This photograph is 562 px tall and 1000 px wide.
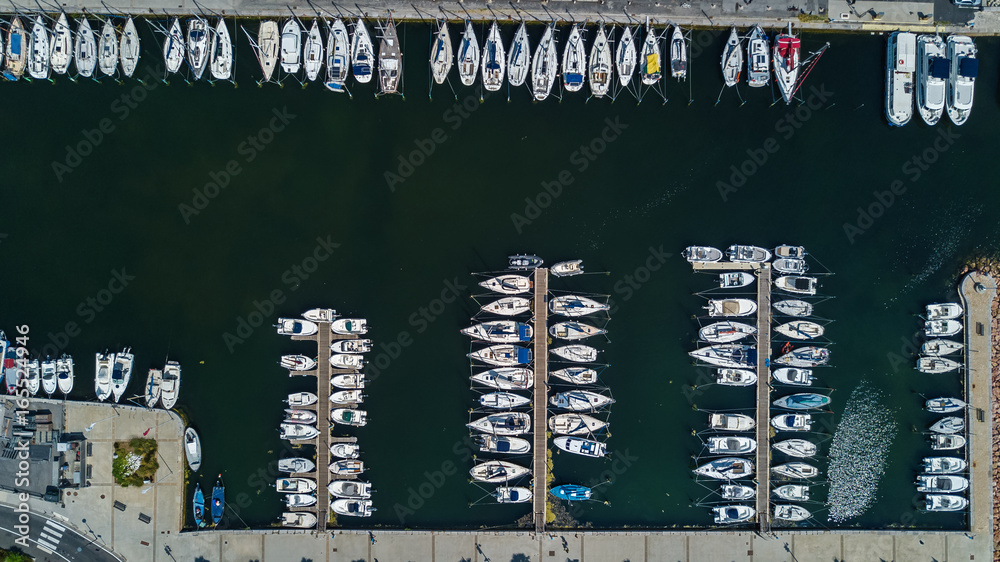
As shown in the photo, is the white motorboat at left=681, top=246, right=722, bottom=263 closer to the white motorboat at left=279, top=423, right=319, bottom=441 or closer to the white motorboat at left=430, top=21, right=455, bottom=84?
the white motorboat at left=430, top=21, right=455, bottom=84

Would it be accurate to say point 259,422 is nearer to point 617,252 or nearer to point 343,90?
point 343,90

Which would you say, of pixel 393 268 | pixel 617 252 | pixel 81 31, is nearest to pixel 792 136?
pixel 617 252

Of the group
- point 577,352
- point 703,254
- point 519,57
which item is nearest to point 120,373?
point 577,352

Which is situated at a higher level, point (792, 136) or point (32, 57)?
point (32, 57)

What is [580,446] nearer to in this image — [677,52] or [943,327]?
[943,327]

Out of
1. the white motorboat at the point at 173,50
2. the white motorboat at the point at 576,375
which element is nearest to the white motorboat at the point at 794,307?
the white motorboat at the point at 576,375

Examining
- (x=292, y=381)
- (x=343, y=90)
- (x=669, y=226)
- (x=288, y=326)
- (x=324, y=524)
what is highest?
(x=343, y=90)

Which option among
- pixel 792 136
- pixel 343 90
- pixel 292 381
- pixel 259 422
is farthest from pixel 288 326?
pixel 792 136
